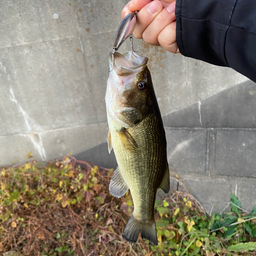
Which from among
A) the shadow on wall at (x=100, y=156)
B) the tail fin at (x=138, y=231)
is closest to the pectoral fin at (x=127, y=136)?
the tail fin at (x=138, y=231)

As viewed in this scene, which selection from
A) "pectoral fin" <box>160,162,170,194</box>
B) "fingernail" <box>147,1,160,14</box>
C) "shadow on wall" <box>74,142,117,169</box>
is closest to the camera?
"fingernail" <box>147,1,160,14</box>

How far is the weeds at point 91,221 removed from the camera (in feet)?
8.85

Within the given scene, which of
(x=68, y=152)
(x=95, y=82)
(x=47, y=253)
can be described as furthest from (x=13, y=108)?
(x=47, y=253)

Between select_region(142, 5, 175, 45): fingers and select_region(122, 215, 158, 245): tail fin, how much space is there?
1617 millimetres

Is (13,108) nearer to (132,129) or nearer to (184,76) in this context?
(132,129)

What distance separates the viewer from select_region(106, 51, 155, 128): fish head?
4.15 feet

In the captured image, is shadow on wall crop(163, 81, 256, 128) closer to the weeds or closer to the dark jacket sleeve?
the weeds

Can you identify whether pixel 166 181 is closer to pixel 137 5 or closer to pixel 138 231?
pixel 138 231

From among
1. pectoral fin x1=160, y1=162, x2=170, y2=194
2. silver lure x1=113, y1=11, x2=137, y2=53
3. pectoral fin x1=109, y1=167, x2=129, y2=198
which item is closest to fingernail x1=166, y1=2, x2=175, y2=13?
silver lure x1=113, y1=11, x2=137, y2=53

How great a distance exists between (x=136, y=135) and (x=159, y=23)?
0.79m

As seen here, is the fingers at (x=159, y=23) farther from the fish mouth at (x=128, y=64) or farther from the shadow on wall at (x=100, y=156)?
the shadow on wall at (x=100, y=156)

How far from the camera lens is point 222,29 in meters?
1.09

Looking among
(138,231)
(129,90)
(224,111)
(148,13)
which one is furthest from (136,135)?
(224,111)

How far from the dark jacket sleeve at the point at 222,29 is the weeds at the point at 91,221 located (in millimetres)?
2367
